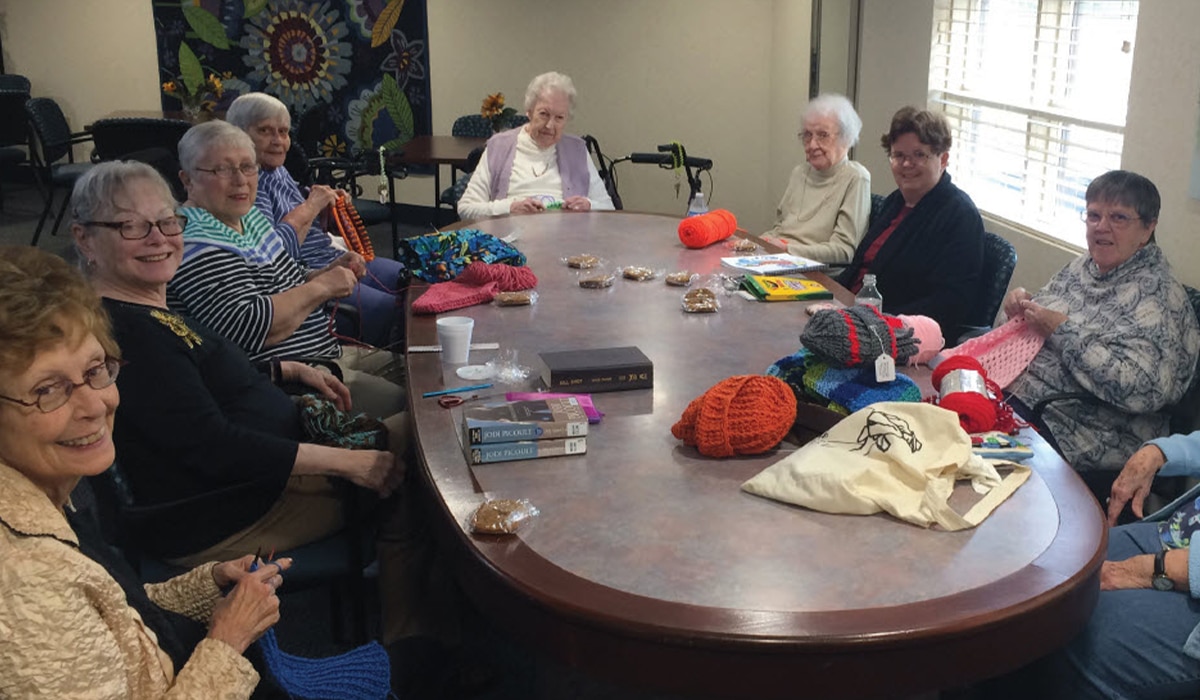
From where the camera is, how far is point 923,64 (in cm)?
559

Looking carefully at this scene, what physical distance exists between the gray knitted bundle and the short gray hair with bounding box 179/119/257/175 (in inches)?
69.4

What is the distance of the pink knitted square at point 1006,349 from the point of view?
2.85 m

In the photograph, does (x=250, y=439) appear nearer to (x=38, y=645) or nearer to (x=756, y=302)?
(x=38, y=645)

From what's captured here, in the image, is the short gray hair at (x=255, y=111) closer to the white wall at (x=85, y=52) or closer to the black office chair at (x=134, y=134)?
the black office chair at (x=134, y=134)

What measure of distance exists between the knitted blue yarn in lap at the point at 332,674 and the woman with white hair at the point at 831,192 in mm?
2577

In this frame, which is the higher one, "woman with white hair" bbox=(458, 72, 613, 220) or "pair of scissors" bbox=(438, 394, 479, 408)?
"woman with white hair" bbox=(458, 72, 613, 220)

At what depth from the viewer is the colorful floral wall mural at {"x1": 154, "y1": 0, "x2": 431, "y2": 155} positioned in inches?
301

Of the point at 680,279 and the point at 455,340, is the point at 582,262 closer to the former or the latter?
the point at 680,279

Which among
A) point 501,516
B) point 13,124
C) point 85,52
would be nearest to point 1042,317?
point 501,516

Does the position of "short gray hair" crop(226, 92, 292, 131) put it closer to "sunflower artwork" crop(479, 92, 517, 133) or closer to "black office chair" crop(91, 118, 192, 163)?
"black office chair" crop(91, 118, 192, 163)

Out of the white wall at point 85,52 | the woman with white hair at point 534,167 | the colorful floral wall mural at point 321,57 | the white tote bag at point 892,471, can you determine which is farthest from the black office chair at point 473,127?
the white tote bag at point 892,471

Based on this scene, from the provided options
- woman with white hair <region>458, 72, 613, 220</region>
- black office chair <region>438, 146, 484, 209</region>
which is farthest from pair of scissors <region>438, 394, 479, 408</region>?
black office chair <region>438, 146, 484, 209</region>

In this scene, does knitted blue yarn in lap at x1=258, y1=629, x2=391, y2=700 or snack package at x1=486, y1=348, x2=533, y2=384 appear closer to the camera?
knitted blue yarn in lap at x1=258, y1=629, x2=391, y2=700

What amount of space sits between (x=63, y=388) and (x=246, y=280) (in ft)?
4.76
